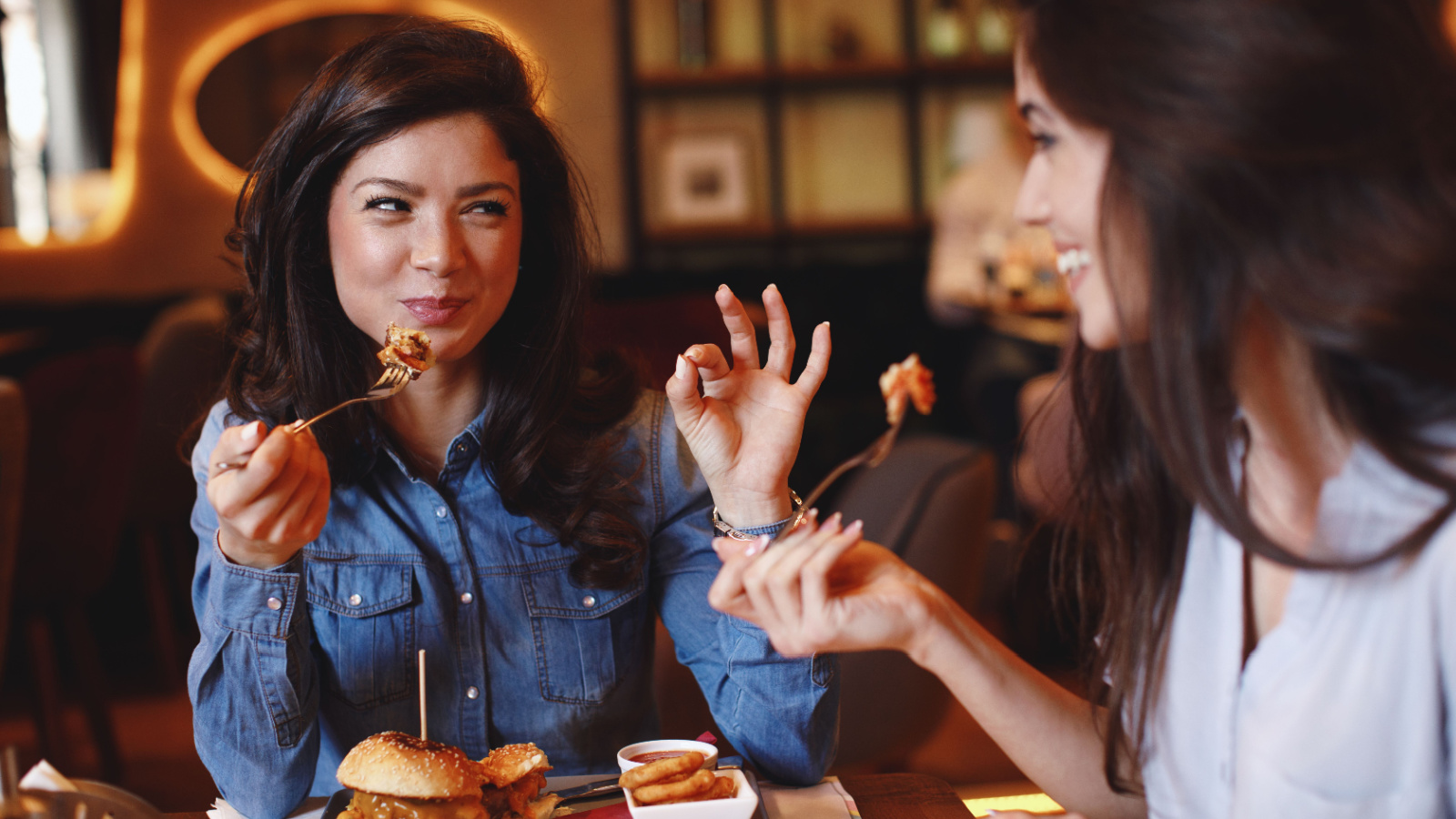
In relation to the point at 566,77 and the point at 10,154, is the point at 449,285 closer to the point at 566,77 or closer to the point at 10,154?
the point at 566,77

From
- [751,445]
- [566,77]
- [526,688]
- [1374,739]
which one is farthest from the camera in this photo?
[566,77]

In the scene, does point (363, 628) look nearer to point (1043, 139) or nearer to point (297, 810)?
point (297, 810)

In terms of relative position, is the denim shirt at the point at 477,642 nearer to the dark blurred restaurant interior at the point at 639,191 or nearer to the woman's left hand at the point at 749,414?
the woman's left hand at the point at 749,414

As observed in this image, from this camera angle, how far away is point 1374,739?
2.90 feet

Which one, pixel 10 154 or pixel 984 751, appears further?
pixel 10 154

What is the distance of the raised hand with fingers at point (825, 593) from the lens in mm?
951

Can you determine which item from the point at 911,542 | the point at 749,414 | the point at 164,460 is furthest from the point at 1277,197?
the point at 164,460

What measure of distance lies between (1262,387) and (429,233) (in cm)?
→ 91

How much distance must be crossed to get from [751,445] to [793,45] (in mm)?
4534

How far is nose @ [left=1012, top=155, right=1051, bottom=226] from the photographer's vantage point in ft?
3.28

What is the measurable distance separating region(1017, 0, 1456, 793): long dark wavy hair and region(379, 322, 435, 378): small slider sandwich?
2.46 feet

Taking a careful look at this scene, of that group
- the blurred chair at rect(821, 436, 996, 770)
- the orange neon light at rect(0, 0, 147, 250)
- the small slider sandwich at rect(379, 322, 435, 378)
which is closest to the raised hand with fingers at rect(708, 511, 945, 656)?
the small slider sandwich at rect(379, 322, 435, 378)

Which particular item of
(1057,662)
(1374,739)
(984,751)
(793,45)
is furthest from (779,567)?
(793,45)

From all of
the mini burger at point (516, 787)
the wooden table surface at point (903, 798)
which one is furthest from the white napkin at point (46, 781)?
the mini burger at point (516, 787)
